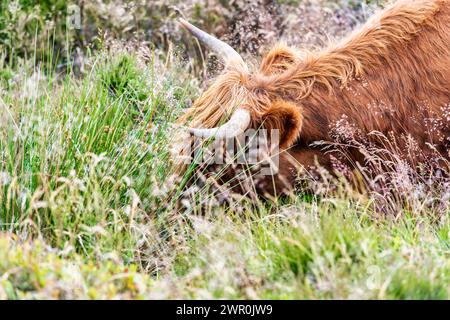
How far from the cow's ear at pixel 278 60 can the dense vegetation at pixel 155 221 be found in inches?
24.9

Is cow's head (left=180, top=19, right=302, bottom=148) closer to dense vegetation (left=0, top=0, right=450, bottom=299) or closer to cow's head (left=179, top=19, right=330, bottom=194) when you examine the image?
cow's head (left=179, top=19, right=330, bottom=194)

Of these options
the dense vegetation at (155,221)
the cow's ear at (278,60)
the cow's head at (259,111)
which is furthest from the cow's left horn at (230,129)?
the cow's ear at (278,60)

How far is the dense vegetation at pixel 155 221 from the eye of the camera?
3.30 meters

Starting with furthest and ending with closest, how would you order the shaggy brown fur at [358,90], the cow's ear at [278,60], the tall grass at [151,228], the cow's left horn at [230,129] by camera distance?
the cow's ear at [278,60] < the shaggy brown fur at [358,90] < the cow's left horn at [230,129] < the tall grass at [151,228]

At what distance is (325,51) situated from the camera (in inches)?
202

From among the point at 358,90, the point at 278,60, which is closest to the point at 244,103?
the point at 278,60

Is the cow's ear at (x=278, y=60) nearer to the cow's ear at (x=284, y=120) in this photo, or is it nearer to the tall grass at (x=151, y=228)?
the cow's ear at (x=284, y=120)

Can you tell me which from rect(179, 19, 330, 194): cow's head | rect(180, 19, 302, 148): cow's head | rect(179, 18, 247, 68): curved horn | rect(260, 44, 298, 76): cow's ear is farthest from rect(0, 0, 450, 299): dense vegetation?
rect(260, 44, 298, 76): cow's ear

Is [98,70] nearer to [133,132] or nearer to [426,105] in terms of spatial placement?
[133,132]

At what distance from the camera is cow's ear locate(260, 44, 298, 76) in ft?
16.9

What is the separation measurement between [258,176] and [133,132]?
820 mm

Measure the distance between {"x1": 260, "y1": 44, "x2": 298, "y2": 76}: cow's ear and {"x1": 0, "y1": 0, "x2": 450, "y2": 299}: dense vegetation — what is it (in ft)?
2.07

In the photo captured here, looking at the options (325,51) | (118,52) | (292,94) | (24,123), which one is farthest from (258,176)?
(118,52)

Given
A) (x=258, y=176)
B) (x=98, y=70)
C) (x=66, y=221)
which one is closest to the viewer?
(x=66, y=221)
